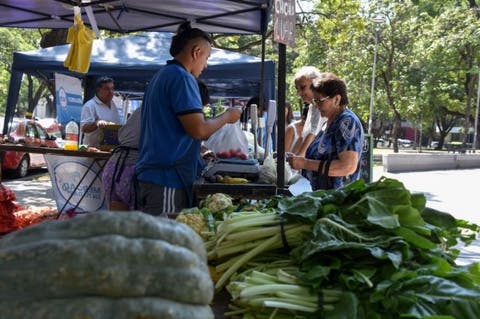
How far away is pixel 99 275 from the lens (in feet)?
3.85

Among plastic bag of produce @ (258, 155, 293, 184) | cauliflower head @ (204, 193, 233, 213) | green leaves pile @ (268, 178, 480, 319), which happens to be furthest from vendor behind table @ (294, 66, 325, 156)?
green leaves pile @ (268, 178, 480, 319)

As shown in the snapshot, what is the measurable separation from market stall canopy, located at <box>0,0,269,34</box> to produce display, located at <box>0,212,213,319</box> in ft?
16.0

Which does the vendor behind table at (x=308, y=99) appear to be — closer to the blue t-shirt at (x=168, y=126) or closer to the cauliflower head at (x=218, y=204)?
the blue t-shirt at (x=168, y=126)

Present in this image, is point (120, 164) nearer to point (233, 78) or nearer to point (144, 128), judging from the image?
point (144, 128)

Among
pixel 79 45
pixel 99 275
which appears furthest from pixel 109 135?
pixel 99 275

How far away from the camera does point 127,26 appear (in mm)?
7727

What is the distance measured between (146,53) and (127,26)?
245 centimetres

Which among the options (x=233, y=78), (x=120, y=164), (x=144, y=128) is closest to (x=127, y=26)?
(x=233, y=78)

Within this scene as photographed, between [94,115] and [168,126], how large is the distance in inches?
166

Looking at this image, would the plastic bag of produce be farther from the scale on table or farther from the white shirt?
the white shirt

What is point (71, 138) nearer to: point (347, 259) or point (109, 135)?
point (109, 135)

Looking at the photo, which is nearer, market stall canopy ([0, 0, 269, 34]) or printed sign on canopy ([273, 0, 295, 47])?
printed sign on canopy ([273, 0, 295, 47])

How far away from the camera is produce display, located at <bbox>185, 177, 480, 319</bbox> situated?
5.47ft

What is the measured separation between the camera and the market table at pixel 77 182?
6841 mm
